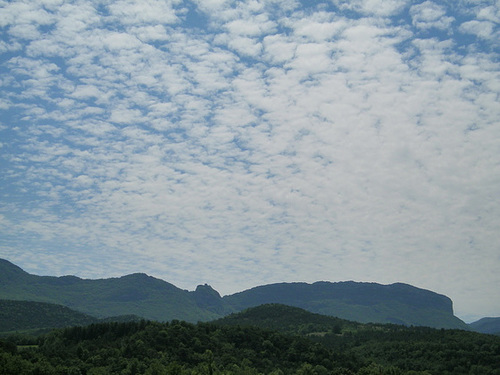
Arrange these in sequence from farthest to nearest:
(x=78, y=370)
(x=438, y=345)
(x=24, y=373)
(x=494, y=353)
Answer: (x=438, y=345)
(x=494, y=353)
(x=78, y=370)
(x=24, y=373)

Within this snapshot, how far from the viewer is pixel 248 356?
166m

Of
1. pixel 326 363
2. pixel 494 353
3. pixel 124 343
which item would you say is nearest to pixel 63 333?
pixel 124 343

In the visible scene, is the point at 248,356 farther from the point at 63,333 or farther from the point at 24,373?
the point at 24,373

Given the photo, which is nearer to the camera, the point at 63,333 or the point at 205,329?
the point at 63,333

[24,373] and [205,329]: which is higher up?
[205,329]

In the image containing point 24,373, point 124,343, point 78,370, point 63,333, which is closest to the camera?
point 24,373

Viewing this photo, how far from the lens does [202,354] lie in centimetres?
15175

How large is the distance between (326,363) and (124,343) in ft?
252

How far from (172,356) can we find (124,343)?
16.1m

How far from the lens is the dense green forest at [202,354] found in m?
122

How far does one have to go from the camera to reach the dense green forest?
121625 mm

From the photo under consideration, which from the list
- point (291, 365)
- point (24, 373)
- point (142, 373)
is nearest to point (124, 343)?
point (142, 373)

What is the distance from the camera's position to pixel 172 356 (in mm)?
146000

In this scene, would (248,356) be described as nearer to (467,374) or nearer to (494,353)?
(467,374)
